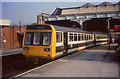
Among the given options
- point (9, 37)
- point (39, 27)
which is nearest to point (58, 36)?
point (39, 27)

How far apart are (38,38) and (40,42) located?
0.35 metres

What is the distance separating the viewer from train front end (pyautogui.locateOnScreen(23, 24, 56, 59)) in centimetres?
937

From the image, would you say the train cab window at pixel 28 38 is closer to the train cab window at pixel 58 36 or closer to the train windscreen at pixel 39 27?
the train windscreen at pixel 39 27

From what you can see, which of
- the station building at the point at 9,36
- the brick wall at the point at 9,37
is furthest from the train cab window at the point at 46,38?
the brick wall at the point at 9,37

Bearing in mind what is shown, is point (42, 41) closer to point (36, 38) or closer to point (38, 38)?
point (38, 38)

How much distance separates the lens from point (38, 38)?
981 cm

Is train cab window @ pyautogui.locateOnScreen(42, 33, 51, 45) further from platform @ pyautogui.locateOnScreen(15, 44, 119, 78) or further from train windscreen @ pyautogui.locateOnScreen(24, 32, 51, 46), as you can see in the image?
platform @ pyautogui.locateOnScreen(15, 44, 119, 78)

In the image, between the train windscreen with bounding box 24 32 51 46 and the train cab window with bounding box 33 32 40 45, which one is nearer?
the train windscreen with bounding box 24 32 51 46

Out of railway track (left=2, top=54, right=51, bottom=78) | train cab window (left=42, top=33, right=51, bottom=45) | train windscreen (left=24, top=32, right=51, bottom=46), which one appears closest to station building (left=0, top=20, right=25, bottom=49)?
railway track (left=2, top=54, right=51, bottom=78)

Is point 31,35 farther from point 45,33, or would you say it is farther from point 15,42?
point 15,42

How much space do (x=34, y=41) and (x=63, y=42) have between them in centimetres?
266

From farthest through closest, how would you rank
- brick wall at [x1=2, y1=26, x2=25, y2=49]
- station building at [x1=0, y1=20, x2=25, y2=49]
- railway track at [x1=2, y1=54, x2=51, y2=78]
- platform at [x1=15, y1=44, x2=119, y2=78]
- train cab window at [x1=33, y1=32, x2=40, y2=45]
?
brick wall at [x1=2, y1=26, x2=25, y2=49] → station building at [x1=0, y1=20, x2=25, y2=49] → train cab window at [x1=33, y1=32, x2=40, y2=45] → railway track at [x1=2, y1=54, x2=51, y2=78] → platform at [x1=15, y1=44, x2=119, y2=78]

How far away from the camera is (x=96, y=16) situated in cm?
3041

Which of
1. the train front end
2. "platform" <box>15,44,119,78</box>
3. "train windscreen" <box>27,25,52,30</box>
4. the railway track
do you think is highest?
"train windscreen" <box>27,25,52,30</box>
